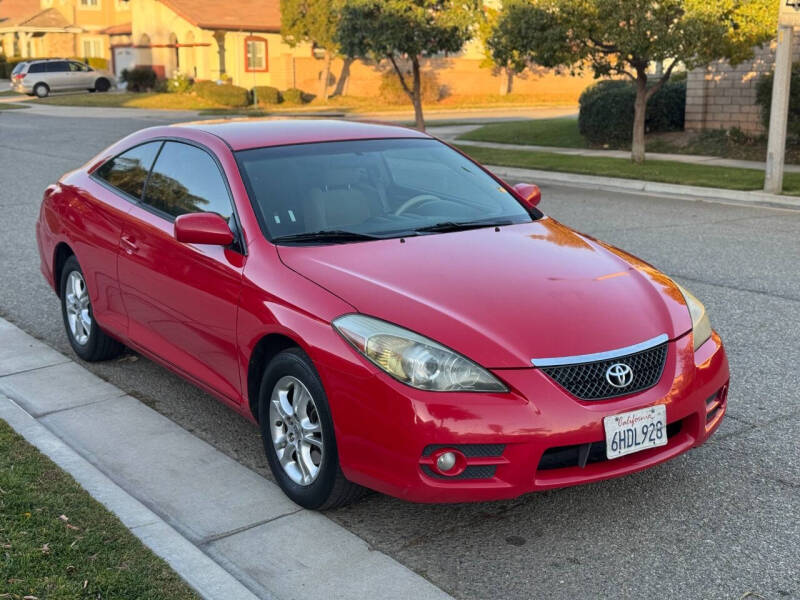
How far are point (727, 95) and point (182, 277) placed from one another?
773 inches

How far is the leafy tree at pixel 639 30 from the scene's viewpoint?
1706 cm

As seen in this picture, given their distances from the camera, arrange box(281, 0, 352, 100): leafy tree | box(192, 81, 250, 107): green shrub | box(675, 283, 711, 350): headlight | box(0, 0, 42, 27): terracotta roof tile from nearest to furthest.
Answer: box(675, 283, 711, 350): headlight → box(192, 81, 250, 107): green shrub → box(281, 0, 352, 100): leafy tree → box(0, 0, 42, 27): terracotta roof tile

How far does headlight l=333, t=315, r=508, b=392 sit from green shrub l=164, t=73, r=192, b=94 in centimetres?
4535

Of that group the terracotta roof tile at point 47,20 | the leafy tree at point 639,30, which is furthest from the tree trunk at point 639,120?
the terracotta roof tile at point 47,20

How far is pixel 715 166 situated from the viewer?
18.6m

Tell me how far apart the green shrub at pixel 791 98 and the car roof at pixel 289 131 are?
15.4 metres

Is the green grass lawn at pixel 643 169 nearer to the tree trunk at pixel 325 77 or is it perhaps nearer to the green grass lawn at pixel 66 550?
the green grass lawn at pixel 66 550

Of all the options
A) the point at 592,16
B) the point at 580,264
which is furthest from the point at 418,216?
the point at 592,16

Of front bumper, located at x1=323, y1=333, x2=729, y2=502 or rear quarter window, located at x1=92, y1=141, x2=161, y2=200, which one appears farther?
rear quarter window, located at x1=92, y1=141, x2=161, y2=200

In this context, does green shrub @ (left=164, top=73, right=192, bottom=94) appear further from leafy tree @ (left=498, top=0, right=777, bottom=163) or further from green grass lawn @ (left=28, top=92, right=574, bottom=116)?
leafy tree @ (left=498, top=0, right=777, bottom=163)

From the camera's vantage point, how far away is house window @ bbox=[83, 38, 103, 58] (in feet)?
212

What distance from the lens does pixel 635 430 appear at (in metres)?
3.91

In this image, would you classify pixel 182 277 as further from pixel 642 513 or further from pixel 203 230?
pixel 642 513

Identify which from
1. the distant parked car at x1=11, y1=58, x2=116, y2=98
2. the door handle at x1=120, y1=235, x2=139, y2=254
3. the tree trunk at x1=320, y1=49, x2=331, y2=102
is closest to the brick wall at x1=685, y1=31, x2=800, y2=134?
Result: the door handle at x1=120, y1=235, x2=139, y2=254
